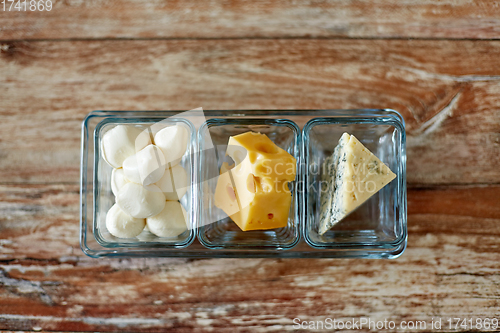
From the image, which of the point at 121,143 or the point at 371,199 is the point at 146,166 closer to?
the point at 121,143

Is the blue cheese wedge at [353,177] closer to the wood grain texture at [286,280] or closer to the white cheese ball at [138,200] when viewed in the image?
the wood grain texture at [286,280]

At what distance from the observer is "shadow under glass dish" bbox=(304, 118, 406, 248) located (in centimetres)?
57

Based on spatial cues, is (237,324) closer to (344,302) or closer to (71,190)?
(344,302)

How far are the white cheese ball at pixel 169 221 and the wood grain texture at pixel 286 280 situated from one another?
0.44 ft

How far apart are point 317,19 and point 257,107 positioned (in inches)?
8.0

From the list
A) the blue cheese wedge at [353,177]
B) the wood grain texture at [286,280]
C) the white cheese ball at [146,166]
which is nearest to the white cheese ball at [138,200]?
the white cheese ball at [146,166]

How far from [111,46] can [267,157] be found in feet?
1.31

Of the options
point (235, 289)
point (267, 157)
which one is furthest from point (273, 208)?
point (235, 289)

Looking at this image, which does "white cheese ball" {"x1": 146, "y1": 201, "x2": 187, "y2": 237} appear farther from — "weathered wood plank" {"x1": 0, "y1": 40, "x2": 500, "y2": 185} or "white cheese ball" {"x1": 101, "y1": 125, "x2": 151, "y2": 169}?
"weathered wood plank" {"x1": 0, "y1": 40, "x2": 500, "y2": 185}

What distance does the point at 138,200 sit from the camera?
1.73 feet

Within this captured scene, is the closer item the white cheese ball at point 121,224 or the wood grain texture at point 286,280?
the white cheese ball at point 121,224

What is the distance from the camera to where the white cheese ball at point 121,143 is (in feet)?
1.77

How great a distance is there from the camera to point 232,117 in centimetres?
61

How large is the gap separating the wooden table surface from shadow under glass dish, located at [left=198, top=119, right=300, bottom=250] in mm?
85
